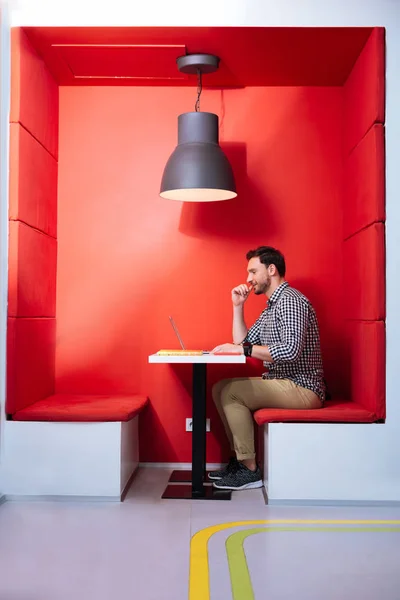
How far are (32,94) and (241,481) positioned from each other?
2.65 meters

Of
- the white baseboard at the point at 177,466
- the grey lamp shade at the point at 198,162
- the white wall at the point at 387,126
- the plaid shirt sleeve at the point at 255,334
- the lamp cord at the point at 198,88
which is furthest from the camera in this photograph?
the white baseboard at the point at 177,466

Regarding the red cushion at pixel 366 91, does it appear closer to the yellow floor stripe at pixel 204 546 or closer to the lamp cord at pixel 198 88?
the lamp cord at pixel 198 88

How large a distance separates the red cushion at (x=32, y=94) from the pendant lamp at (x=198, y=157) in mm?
853

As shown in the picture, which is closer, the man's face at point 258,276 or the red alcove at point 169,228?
the man's face at point 258,276

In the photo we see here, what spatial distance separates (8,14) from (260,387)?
2.61 m

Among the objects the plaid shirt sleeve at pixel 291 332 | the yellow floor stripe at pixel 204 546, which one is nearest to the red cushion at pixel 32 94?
the plaid shirt sleeve at pixel 291 332

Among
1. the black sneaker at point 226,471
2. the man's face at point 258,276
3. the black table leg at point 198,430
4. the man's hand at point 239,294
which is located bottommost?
the black sneaker at point 226,471

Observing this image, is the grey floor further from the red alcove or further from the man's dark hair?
the man's dark hair

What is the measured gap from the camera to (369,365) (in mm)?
4059

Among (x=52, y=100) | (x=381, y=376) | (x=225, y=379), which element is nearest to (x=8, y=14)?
(x=52, y=100)

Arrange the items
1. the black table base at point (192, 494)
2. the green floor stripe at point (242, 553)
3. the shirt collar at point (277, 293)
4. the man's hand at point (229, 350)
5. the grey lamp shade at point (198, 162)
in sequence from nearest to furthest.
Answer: the green floor stripe at point (242, 553) → the black table base at point (192, 494) → the man's hand at point (229, 350) → the grey lamp shade at point (198, 162) → the shirt collar at point (277, 293)

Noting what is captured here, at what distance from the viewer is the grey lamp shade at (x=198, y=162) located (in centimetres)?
423

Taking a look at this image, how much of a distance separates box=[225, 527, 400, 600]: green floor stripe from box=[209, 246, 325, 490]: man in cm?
85

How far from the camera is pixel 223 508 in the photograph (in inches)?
150
